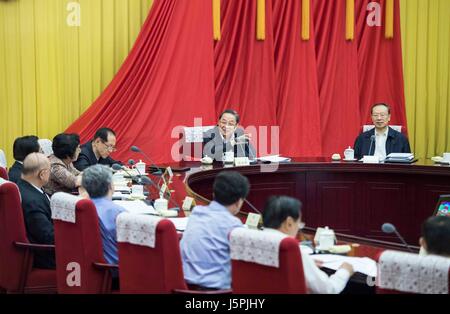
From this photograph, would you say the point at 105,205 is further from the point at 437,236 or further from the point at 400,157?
the point at 400,157

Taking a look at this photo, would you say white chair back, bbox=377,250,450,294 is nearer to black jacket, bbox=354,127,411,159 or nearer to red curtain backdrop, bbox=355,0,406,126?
black jacket, bbox=354,127,411,159

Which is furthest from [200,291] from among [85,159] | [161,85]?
[161,85]

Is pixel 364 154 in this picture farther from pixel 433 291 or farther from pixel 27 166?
pixel 433 291

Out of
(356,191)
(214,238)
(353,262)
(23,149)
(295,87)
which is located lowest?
(356,191)

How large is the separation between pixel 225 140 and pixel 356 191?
1156 mm

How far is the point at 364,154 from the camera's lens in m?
6.56

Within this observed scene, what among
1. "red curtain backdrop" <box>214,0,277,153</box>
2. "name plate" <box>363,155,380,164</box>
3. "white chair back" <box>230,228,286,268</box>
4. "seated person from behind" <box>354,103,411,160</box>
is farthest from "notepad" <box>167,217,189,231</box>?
"red curtain backdrop" <box>214,0,277,153</box>

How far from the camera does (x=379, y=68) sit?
27.8ft

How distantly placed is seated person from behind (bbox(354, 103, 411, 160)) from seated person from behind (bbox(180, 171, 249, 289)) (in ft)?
11.7

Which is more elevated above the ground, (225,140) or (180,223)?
(225,140)

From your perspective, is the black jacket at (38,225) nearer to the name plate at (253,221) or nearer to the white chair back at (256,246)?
the name plate at (253,221)

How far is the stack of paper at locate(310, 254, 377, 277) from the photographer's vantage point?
2943 mm

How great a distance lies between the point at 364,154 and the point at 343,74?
1.95 meters
